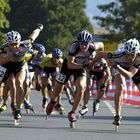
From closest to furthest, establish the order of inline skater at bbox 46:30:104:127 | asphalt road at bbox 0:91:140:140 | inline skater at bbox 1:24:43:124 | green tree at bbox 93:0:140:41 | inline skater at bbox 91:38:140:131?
1. asphalt road at bbox 0:91:140:140
2. inline skater at bbox 91:38:140:131
3. inline skater at bbox 46:30:104:127
4. inline skater at bbox 1:24:43:124
5. green tree at bbox 93:0:140:41

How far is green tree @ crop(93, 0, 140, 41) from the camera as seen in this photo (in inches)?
2972

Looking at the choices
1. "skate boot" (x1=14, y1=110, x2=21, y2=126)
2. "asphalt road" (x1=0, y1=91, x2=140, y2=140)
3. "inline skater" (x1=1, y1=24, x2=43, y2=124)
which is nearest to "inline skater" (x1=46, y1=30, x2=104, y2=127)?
"asphalt road" (x1=0, y1=91, x2=140, y2=140)

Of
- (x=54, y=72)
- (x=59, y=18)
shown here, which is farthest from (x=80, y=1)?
(x=54, y=72)

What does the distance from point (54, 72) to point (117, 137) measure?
7.71m

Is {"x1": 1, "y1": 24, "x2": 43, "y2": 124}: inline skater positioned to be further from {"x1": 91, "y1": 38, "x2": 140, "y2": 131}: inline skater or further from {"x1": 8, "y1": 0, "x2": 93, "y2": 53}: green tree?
{"x1": 8, "y1": 0, "x2": 93, "y2": 53}: green tree

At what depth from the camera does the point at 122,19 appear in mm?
78500

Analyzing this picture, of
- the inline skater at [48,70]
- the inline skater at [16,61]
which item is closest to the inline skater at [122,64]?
the inline skater at [16,61]

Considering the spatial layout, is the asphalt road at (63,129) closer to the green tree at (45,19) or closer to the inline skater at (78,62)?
the inline skater at (78,62)

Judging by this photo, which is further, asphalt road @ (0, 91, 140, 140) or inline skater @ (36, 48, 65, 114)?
inline skater @ (36, 48, 65, 114)

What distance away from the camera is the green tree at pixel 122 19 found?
7550cm

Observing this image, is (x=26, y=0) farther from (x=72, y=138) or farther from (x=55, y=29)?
(x=72, y=138)

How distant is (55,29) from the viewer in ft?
264

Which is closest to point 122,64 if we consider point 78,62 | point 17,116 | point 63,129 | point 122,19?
point 78,62

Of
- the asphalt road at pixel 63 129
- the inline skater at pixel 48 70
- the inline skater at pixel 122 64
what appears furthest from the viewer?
the inline skater at pixel 48 70
